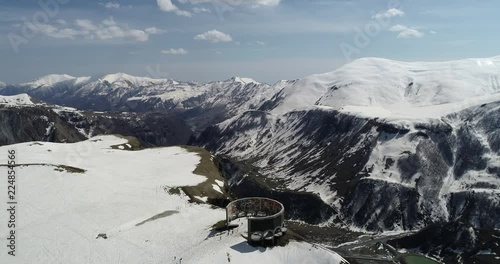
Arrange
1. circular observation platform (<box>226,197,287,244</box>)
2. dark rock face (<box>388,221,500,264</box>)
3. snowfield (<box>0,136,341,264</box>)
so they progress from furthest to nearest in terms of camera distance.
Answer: dark rock face (<box>388,221,500,264</box>), circular observation platform (<box>226,197,287,244</box>), snowfield (<box>0,136,341,264</box>)

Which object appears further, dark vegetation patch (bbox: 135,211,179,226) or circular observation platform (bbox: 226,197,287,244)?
dark vegetation patch (bbox: 135,211,179,226)

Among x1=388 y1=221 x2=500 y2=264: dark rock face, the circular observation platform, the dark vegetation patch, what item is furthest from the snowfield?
x1=388 y1=221 x2=500 y2=264: dark rock face

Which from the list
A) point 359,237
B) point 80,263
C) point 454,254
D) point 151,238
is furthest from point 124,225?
point 359,237

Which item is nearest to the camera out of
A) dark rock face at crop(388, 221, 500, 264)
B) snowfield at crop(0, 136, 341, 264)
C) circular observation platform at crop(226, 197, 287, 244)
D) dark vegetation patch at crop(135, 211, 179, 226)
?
snowfield at crop(0, 136, 341, 264)

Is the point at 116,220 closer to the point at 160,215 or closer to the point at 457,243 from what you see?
the point at 160,215

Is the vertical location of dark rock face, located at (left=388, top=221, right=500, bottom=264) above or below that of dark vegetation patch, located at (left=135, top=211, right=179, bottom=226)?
below

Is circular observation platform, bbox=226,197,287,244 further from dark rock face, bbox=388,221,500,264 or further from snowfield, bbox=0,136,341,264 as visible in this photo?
dark rock face, bbox=388,221,500,264

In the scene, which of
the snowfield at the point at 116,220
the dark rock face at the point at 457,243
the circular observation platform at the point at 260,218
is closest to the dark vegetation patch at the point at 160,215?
the snowfield at the point at 116,220

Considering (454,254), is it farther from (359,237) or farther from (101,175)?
(101,175)

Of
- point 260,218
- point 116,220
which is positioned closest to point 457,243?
point 260,218

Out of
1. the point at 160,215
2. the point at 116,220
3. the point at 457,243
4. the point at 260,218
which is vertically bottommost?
the point at 457,243
